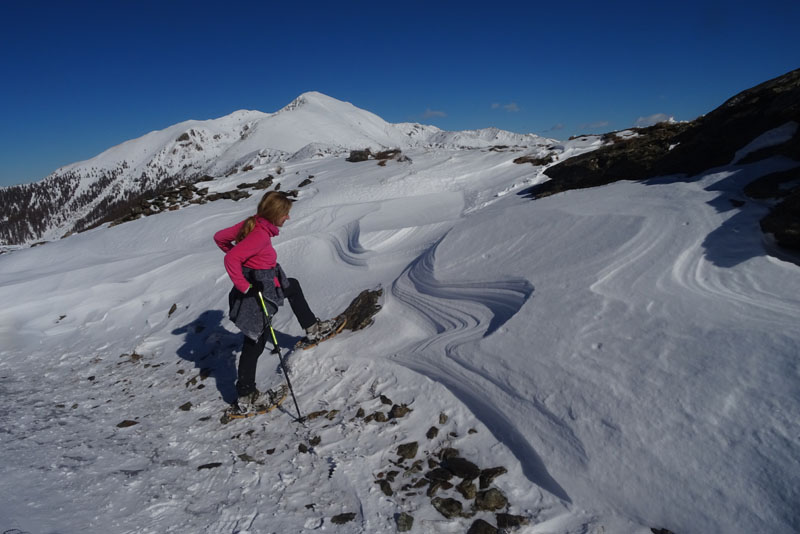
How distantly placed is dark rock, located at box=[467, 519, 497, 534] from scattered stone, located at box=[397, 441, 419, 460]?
917 mm

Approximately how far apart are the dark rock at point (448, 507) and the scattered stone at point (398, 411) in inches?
44.0

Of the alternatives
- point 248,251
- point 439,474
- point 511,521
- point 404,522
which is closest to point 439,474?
point 439,474

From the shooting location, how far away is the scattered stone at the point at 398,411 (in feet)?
13.6

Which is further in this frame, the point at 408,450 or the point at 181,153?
the point at 181,153

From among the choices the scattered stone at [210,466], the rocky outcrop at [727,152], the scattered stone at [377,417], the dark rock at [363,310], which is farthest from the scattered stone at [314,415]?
the rocky outcrop at [727,152]

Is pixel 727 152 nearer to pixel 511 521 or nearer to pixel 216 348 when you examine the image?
pixel 511 521

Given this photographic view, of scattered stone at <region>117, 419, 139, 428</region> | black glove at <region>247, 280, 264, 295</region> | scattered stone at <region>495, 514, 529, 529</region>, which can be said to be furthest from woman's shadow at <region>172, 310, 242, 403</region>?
scattered stone at <region>495, 514, 529, 529</region>

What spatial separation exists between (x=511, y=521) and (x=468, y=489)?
414 millimetres

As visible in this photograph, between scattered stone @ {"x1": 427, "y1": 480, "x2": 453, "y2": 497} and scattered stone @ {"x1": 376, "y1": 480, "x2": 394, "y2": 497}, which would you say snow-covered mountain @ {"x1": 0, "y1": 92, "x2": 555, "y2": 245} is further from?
scattered stone @ {"x1": 427, "y1": 480, "x2": 453, "y2": 497}

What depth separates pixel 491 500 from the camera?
118 inches

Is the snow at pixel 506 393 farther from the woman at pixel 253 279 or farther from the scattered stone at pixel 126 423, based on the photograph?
the woman at pixel 253 279

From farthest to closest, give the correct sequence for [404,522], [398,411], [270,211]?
[270,211], [398,411], [404,522]

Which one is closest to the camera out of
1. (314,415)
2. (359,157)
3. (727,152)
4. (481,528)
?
(481,528)

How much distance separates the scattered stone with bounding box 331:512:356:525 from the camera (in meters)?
3.02
